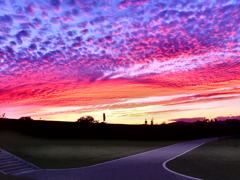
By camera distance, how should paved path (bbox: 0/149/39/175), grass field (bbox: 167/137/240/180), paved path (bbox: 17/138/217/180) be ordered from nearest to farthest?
paved path (bbox: 17/138/217/180) < grass field (bbox: 167/137/240/180) < paved path (bbox: 0/149/39/175)

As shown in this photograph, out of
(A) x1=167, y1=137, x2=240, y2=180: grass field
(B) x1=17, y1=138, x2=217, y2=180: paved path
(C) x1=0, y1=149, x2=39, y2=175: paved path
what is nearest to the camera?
(B) x1=17, y1=138, x2=217, y2=180: paved path

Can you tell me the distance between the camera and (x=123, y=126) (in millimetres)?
32469

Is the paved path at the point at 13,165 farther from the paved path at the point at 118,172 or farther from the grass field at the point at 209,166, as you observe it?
the grass field at the point at 209,166

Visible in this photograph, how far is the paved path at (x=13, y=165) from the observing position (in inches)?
643

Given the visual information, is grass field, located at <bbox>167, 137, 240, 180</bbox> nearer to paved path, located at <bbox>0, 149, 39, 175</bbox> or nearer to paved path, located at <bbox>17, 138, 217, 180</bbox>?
paved path, located at <bbox>17, 138, 217, 180</bbox>

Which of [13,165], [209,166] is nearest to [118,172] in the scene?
[209,166]

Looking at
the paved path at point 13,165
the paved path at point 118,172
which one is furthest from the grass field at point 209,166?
the paved path at point 13,165

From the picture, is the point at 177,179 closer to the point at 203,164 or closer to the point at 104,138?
the point at 203,164

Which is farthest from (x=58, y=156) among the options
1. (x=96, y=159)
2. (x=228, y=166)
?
(x=228, y=166)

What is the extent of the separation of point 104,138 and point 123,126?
2.72 metres

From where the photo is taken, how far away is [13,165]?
17.4 m

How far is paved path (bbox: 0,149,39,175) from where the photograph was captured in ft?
53.6

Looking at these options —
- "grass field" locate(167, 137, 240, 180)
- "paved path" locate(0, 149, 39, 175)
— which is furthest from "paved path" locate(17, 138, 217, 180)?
"paved path" locate(0, 149, 39, 175)

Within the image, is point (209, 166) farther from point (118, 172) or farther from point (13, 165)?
point (13, 165)
